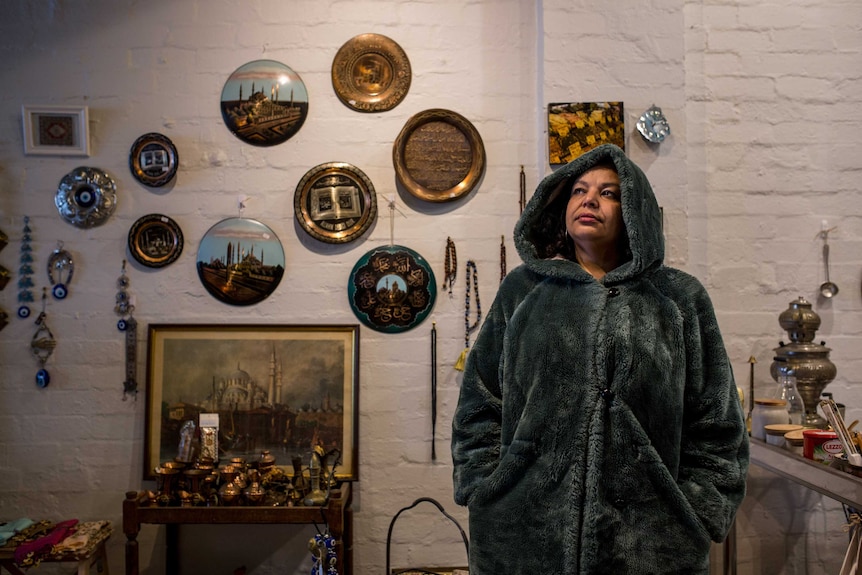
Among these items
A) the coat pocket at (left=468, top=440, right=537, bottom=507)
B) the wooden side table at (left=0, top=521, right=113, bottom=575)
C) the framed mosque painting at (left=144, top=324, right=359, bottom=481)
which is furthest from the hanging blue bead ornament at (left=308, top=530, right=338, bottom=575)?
the coat pocket at (left=468, top=440, right=537, bottom=507)

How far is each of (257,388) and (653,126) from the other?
5.68 ft

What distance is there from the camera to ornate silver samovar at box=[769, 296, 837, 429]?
7.51 feet

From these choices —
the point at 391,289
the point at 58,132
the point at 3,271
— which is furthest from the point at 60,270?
the point at 391,289

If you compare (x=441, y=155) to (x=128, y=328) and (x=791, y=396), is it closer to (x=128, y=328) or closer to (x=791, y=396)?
(x=128, y=328)

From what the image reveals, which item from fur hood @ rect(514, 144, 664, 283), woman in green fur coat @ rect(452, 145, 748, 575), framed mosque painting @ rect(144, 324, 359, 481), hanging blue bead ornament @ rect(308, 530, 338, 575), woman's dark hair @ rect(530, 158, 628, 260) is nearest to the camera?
woman in green fur coat @ rect(452, 145, 748, 575)

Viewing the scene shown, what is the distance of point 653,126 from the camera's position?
240 centimetres

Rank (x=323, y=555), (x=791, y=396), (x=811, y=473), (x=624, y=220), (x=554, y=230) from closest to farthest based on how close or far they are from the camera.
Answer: (x=624, y=220), (x=554, y=230), (x=811, y=473), (x=323, y=555), (x=791, y=396)

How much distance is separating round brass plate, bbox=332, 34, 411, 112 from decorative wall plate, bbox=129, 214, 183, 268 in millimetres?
823

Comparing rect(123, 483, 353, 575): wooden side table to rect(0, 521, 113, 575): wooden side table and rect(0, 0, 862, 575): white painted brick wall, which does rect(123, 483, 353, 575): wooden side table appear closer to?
rect(0, 521, 113, 575): wooden side table

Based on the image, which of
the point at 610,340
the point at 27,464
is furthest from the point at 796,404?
the point at 27,464

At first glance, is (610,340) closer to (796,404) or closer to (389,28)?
(796,404)

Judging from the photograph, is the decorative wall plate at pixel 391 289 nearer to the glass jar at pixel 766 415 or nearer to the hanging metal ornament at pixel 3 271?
the glass jar at pixel 766 415

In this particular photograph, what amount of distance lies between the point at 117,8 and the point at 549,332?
7.18ft

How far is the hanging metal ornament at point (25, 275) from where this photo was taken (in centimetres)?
260
